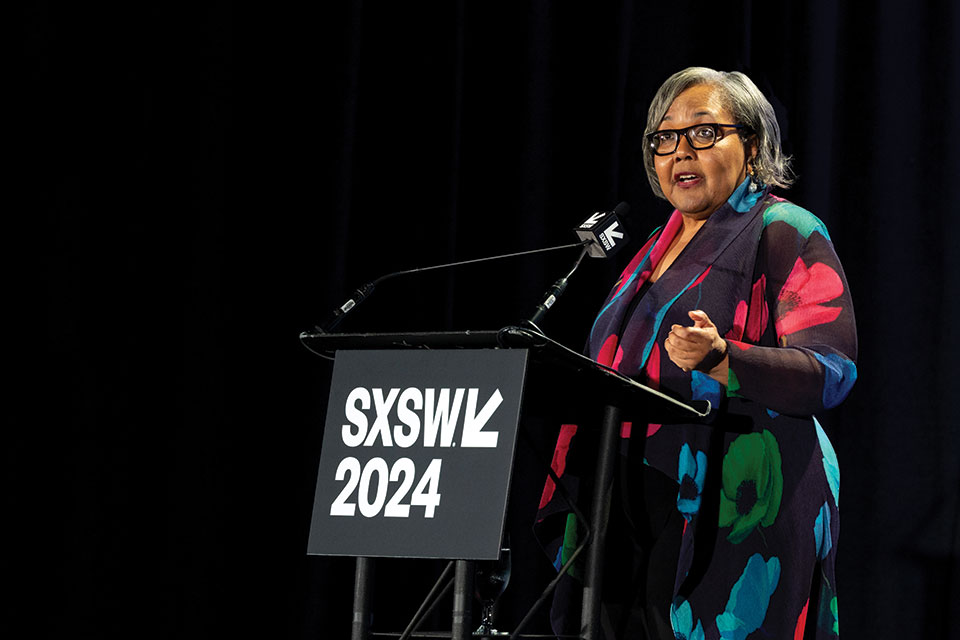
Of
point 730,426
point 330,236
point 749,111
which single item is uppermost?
point 749,111

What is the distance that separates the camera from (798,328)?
1.56 meters

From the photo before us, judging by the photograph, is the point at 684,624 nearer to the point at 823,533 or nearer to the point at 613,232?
the point at 823,533

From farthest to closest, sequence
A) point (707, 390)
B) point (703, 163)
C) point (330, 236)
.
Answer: point (330, 236)
point (703, 163)
point (707, 390)

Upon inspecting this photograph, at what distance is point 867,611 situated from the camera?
2684 mm

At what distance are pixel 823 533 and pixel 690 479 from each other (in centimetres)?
20

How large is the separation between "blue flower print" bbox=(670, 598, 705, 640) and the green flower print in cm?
11

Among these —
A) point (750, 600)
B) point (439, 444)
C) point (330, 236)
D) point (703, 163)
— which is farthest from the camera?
point (330, 236)

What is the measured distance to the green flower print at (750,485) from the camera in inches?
61.9

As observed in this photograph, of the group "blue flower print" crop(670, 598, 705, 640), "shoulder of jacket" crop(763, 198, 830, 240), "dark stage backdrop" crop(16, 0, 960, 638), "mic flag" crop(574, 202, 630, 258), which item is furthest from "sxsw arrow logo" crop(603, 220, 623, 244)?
"dark stage backdrop" crop(16, 0, 960, 638)

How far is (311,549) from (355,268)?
159 centimetres

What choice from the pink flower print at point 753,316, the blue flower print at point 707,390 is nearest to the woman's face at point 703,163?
the pink flower print at point 753,316

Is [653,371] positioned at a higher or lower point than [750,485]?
higher

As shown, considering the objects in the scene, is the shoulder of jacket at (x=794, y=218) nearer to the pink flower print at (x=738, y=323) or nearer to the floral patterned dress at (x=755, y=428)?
the floral patterned dress at (x=755, y=428)

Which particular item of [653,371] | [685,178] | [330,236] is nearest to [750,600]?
[653,371]
